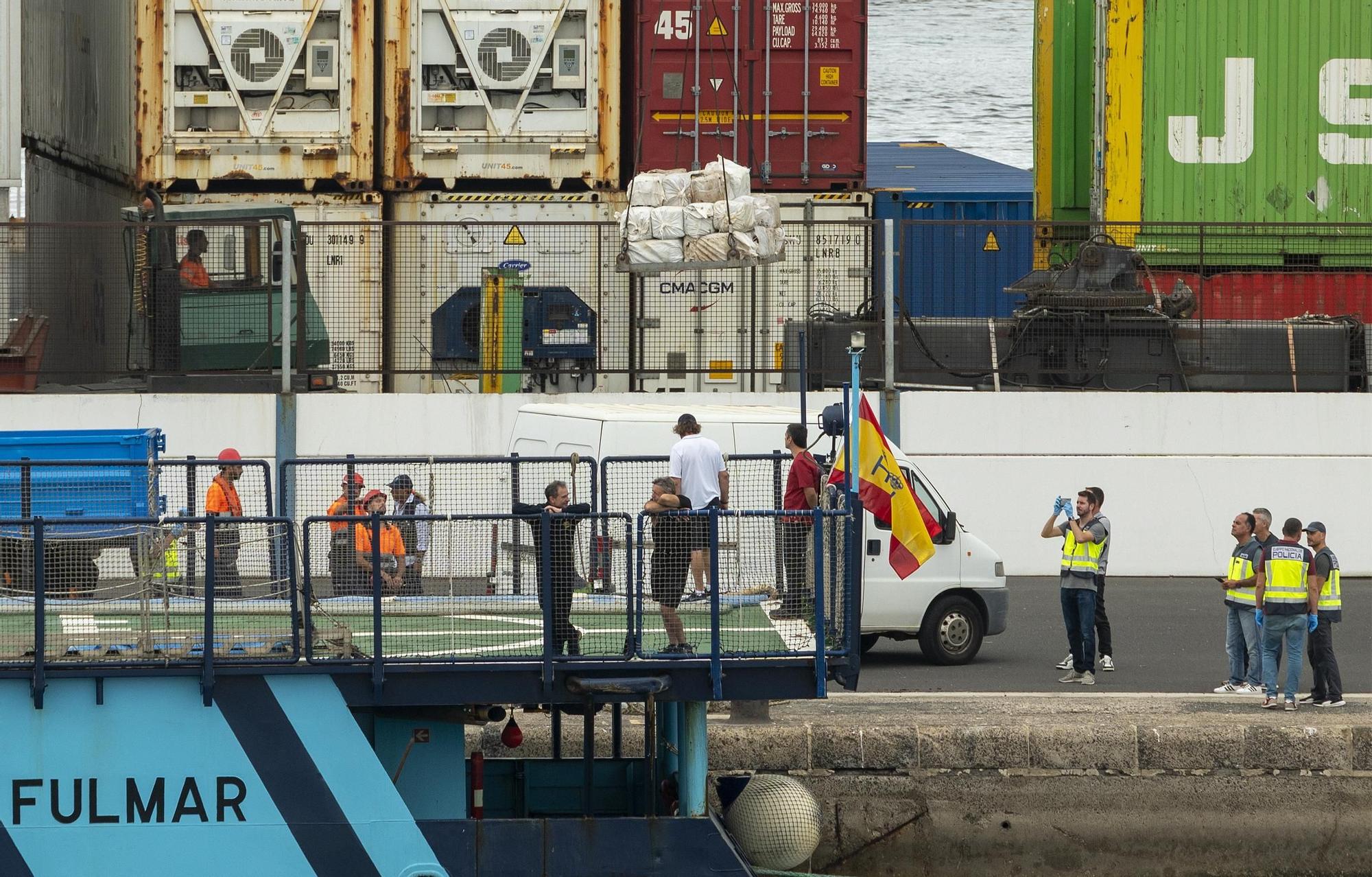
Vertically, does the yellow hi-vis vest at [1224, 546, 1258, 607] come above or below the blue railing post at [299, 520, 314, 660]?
below

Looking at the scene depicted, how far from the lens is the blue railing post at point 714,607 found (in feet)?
28.3

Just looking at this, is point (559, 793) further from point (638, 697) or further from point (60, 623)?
point (60, 623)

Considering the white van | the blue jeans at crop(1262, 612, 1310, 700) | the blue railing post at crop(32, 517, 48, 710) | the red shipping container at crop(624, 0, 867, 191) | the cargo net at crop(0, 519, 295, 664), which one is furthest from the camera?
the red shipping container at crop(624, 0, 867, 191)

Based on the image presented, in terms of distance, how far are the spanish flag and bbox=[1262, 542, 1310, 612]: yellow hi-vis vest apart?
382cm

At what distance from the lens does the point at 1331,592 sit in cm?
1248

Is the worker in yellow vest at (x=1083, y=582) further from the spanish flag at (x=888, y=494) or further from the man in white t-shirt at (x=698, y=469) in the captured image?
the spanish flag at (x=888, y=494)

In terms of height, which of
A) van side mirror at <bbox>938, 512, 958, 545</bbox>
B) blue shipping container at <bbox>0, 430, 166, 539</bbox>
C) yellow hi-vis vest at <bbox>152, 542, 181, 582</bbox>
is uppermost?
blue shipping container at <bbox>0, 430, 166, 539</bbox>

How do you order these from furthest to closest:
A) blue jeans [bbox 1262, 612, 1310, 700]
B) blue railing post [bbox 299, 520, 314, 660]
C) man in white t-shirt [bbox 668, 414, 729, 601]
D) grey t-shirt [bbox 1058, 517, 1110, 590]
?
grey t-shirt [bbox 1058, 517, 1110, 590], blue jeans [bbox 1262, 612, 1310, 700], man in white t-shirt [bbox 668, 414, 729, 601], blue railing post [bbox 299, 520, 314, 660]

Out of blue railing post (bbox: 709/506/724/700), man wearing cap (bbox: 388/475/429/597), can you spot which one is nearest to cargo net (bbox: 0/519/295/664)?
man wearing cap (bbox: 388/475/429/597)

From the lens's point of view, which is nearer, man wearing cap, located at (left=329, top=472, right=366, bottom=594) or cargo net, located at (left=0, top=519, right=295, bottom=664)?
cargo net, located at (left=0, top=519, right=295, bottom=664)

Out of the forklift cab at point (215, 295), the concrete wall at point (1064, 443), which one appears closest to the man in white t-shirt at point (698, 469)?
the concrete wall at point (1064, 443)

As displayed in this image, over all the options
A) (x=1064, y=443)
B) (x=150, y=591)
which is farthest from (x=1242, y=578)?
(x=150, y=591)

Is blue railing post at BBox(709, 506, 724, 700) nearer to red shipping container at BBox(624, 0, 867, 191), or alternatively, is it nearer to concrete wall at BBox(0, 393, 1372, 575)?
concrete wall at BBox(0, 393, 1372, 575)

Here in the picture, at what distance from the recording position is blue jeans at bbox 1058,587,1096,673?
1360cm
